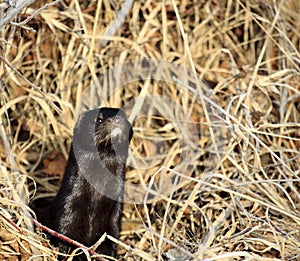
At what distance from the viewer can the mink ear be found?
12.2 ft

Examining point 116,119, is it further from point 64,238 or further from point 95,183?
point 64,238

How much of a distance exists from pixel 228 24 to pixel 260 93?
0.70 metres

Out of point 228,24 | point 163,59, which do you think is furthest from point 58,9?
point 228,24

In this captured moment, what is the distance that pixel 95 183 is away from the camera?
3.71 m

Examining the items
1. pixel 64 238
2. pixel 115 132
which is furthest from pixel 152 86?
pixel 64 238

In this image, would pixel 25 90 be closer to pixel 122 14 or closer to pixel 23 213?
pixel 122 14

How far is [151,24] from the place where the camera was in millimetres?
5090

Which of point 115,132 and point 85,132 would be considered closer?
point 115,132

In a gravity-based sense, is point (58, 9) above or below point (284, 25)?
above

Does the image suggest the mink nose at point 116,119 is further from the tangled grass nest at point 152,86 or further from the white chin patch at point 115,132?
the tangled grass nest at point 152,86

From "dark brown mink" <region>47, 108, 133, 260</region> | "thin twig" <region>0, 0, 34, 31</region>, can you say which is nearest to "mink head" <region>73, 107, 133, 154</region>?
"dark brown mink" <region>47, 108, 133, 260</region>

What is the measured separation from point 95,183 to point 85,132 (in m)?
0.30

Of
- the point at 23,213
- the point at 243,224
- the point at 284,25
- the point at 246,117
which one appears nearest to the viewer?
the point at 23,213

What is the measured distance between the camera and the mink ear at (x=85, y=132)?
373cm
